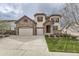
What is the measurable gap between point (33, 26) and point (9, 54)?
1.36ft

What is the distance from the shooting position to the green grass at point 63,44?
2.31m

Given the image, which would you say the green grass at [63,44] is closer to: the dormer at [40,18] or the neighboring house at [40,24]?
the neighboring house at [40,24]

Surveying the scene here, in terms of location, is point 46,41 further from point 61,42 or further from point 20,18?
point 20,18

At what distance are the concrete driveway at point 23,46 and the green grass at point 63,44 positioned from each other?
7cm

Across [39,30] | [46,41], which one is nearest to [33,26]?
[39,30]

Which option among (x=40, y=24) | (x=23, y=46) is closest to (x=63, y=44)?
(x=40, y=24)

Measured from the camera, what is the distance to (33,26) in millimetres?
2363

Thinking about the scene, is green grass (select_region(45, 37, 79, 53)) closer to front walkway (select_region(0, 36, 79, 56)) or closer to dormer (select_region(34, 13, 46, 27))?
front walkway (select_region(0, 36, 79, 56))

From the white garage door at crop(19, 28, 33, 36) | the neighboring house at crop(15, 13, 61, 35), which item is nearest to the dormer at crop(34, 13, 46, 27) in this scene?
the neighboring house at crop(15, 13, 61, 35)

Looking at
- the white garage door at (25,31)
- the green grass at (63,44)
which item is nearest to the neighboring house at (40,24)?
the white garage door at (25,31)

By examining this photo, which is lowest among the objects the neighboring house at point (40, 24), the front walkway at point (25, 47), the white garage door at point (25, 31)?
the front walkway at point (25, 47)

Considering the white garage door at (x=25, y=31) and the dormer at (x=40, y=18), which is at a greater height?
the dormer at (x=40, y=18)

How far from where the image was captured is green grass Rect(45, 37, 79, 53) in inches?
91.0

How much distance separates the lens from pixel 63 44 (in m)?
2.33
